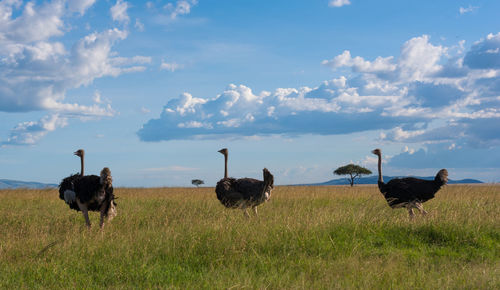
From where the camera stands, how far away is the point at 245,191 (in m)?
12.5

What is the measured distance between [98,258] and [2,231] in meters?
5.22

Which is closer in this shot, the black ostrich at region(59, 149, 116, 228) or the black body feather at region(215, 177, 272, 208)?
the black ostrich at region(59, 149, 116, 228)

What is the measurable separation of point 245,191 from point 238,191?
1.05ft

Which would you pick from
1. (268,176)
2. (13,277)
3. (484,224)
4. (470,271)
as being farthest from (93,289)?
(484,224)

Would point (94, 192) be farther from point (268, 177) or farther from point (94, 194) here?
point (268, 177)

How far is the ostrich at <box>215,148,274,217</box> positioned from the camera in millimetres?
11867

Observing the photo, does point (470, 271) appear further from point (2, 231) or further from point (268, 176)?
point (2, 231)

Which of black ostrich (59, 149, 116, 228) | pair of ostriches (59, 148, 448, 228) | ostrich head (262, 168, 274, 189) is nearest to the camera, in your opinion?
black ostrich (59, 149, 116, 228)

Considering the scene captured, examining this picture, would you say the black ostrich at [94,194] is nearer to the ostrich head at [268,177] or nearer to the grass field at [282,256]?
the grass field at [282,256]

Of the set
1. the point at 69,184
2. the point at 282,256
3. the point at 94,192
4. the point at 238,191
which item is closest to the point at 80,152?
the point at 69,184

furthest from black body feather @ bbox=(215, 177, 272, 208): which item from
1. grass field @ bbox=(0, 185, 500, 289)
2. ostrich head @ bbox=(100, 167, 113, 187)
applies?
ostrich head @ bbox=(100, 167, 113, 187)

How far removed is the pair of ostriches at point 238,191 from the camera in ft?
36.8

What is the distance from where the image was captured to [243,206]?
1243 cm

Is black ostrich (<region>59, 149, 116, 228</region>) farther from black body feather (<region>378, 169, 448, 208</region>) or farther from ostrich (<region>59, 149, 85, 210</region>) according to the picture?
black body feather (<region>378, 169, 448, 208</region>)
